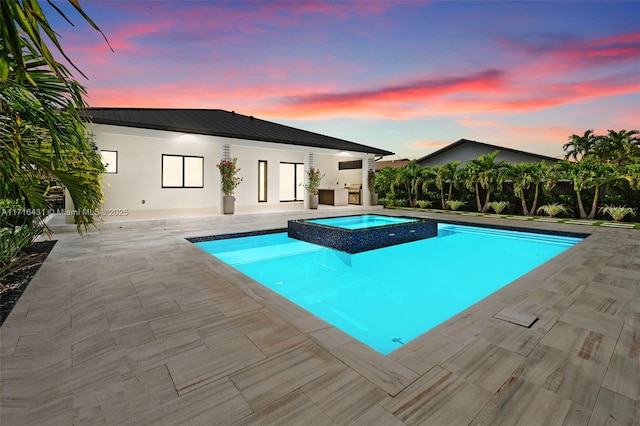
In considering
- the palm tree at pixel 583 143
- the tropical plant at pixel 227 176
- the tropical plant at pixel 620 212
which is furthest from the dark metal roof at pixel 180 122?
the palm tree at pixel 583 143

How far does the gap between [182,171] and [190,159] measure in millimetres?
543

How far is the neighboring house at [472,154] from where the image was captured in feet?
51.4

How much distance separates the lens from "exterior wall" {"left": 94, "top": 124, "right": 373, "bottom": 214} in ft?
31.9

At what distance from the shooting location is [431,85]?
13281mm

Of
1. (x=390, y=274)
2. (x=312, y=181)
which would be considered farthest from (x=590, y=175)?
(x=312, y=181)

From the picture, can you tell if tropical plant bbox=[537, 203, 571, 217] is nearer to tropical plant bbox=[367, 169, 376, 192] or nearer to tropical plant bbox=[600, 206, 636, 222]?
tropical plant bbox=[600, 206, 636, 222]

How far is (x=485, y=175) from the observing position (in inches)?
480

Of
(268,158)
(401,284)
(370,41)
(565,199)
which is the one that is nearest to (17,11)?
(401,284)

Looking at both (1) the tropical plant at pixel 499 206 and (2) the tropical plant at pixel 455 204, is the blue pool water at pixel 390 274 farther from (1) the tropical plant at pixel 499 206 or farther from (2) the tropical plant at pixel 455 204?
(2) the tropical plant at pixel 455 204

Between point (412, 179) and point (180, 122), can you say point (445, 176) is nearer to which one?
point (412, 179)

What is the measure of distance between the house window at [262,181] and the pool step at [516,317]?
37.3 feet

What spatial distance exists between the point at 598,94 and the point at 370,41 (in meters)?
9.63

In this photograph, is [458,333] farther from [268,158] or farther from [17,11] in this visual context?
[268,158]

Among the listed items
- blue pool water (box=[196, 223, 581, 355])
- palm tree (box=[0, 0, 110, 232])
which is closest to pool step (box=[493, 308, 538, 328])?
blue pool water (box=[196, 223, 581, 355])
